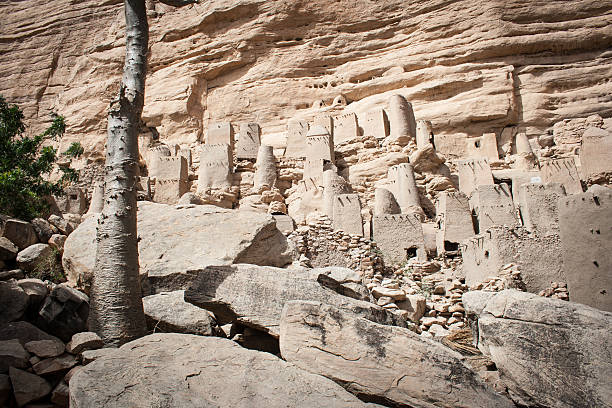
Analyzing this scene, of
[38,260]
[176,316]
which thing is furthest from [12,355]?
[38,260]

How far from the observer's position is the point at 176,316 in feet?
14.6

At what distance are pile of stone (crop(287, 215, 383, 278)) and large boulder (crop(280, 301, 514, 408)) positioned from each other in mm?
4552

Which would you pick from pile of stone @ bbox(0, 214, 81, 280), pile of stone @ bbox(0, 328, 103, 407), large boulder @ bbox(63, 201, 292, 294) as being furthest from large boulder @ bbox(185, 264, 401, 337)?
pile of stone @ bbox(0, 214, 81, 280)

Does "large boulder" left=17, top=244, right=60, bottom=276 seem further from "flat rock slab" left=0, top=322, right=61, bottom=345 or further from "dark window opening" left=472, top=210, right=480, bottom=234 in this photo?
"dark window opening" left=472, top=210, right=480, bottom=234

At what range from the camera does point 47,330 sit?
13.7 feet

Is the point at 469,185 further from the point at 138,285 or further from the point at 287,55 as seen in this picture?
the point at 287,55

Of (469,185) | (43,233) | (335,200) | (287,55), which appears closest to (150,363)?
(43,233)

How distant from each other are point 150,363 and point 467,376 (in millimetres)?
2449

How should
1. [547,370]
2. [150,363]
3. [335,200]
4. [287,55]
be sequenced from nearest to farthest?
[150,363] → [547,370] → [335,200] → [287,55]

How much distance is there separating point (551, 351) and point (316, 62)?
26.4 meters

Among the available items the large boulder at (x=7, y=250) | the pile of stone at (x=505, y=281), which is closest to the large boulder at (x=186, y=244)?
the large boulder at (x=7, y=250)

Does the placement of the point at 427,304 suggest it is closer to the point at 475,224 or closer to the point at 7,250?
the point at 475,224

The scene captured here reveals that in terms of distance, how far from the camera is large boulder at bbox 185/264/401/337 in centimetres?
445

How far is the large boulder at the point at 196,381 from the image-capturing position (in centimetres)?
279
